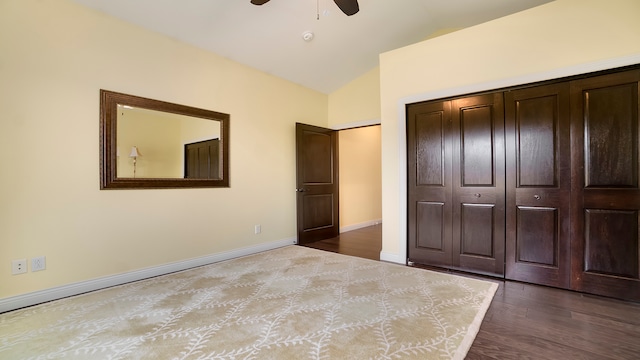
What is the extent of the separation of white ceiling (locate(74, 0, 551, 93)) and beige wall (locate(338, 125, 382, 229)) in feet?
6.02

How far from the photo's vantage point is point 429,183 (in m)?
3.38

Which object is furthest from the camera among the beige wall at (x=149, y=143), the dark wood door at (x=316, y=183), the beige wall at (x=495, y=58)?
the dark wood door at (x=316, y=183)

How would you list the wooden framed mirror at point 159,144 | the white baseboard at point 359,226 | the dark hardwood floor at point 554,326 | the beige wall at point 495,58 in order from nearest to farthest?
the dark hardwood floor at point 554,326 → the beige wall at point 495,58 → the wooden framed mirror at point 159,144 → the white baseboard at point 359,226

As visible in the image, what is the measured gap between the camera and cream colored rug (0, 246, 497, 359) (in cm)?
170

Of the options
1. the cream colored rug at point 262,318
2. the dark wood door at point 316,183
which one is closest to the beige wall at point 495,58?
the cream colored rug at point 262,318

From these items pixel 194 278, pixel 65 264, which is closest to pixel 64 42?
pixel 65 264

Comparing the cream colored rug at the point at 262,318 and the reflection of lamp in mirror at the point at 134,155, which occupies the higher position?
the reflection of lamp in mirror at the point at 134,155

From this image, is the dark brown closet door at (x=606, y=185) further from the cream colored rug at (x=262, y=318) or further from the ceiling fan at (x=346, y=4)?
the ceiling fan at (x=346, y=4)

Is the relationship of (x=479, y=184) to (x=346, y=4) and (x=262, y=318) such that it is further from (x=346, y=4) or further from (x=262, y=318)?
(x=262, y=318)

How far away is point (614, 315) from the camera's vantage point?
2137 mm

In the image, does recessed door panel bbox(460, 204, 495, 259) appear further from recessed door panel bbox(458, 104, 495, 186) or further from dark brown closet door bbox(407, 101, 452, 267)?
recessed door panel bbox(458, 104, 495, 186)

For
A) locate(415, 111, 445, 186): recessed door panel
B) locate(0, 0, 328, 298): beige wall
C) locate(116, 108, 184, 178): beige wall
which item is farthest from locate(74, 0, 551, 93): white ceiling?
locate(415, 111, 445, 186): recessed door panel

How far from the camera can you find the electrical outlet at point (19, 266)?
7.64 ft

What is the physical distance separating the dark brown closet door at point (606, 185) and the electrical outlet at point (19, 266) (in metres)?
4.92
